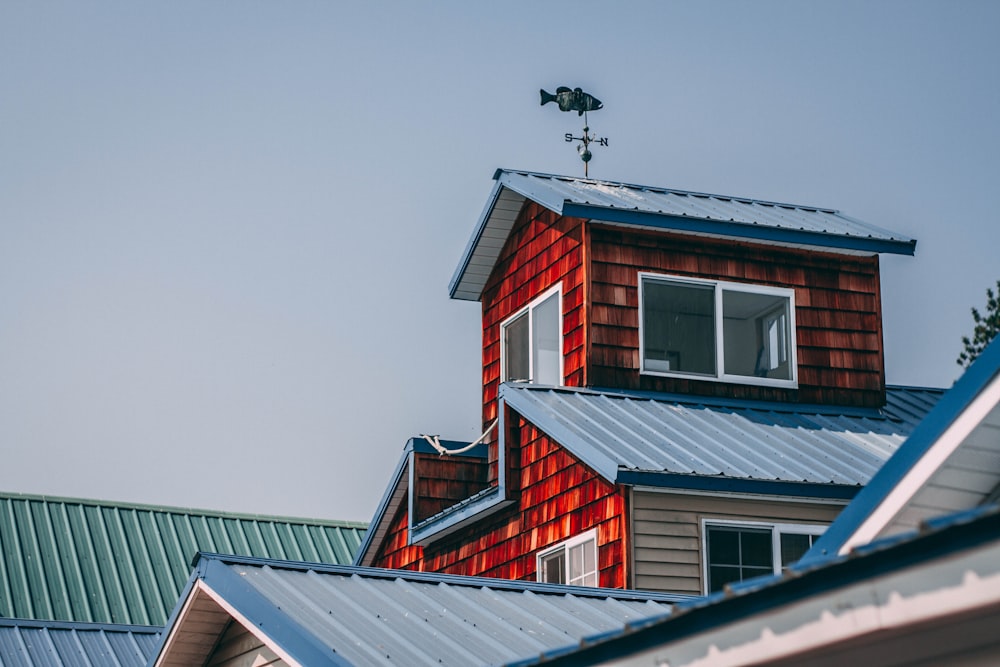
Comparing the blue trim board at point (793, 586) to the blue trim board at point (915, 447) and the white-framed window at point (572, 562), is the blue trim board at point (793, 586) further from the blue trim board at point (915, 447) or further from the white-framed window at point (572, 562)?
the white-framed window at point (572, 562)

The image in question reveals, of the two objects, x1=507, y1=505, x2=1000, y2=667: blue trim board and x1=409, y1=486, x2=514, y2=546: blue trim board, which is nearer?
x1=507, y1=505, x2=1000, y2=667: blue trim board

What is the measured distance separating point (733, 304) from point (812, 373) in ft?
4.55

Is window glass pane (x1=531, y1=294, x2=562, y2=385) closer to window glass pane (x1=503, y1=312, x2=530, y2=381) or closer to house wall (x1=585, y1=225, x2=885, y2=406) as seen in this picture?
window glass pane (x1=503, y1=312, x2=530, y2=381)

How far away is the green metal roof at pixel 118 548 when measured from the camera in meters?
26.6

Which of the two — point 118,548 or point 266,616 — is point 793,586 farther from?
point 118,548

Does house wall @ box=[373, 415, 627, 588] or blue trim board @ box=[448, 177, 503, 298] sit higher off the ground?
blue trim board @ box=[448, 177, 503, 298]

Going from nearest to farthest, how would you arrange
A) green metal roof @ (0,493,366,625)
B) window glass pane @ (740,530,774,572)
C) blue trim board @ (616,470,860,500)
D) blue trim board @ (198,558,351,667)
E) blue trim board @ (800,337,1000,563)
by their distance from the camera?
blue trim board @ (800,337,1000,563)
blue trim board @ (198,558,351,667)
blue trim board @ (616,470,860,500)
window glass pane @ (740,530,774,572)
green metal roof @ (0,493,366,625)

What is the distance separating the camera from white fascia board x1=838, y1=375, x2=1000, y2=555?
6.67m

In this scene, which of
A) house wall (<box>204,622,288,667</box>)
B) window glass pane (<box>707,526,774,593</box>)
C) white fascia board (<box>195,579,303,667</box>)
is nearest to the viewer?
white fascia board (<box>195,579,303,667</box>)

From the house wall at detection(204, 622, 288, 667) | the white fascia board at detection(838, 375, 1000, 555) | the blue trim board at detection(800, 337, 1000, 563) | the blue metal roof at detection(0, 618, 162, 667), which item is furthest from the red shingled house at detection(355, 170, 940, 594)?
the white fascia board at detection(838, 375, 1000, 555)

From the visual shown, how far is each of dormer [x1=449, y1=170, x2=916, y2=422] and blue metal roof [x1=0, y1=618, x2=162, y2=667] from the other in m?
6.23

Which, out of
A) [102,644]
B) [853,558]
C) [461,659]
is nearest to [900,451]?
[853,558]

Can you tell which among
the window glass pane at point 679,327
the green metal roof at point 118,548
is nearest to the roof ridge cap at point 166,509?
the green metal roof at point 118,548

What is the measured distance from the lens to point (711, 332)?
19.9 m
